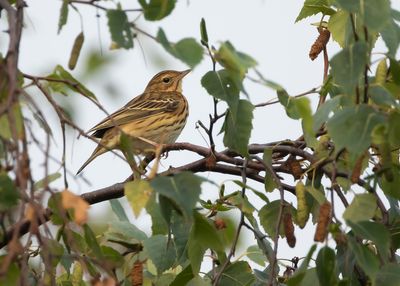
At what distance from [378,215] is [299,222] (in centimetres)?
37

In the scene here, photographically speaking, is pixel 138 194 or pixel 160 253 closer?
pixel 138 194

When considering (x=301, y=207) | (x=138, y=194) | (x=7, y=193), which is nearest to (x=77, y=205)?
(x=7, y=193)

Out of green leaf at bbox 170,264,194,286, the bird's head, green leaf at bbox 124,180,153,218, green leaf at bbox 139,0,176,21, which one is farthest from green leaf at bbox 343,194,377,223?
the bird's head

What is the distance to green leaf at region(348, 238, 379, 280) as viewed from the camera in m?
3.38

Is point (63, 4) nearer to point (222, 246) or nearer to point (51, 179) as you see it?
point (51, 179)

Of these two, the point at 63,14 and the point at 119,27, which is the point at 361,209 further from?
the point at 63,14

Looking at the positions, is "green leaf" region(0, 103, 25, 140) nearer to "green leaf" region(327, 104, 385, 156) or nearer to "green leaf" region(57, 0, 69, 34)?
"green leaf" region(57, 0, 69, 34)

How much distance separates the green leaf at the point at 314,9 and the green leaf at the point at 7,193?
2461 mm

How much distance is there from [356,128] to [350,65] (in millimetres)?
232

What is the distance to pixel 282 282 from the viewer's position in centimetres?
477

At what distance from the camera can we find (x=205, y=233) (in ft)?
11.5

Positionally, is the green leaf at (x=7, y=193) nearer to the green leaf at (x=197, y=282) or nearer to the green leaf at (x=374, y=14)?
the green leaf at (x=374, y=14)

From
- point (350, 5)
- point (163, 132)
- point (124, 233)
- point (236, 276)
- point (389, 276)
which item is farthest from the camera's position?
point (163, 132)

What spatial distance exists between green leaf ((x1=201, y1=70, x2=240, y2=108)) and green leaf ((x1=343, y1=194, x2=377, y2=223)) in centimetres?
66
